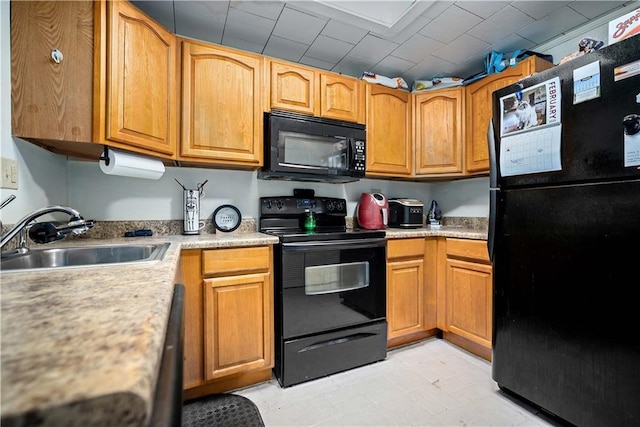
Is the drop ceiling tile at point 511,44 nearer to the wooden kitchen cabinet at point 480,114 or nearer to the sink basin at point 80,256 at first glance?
the wooden kitchen cabinet at point 480,114

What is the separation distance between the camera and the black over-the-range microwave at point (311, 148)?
186 centimetres

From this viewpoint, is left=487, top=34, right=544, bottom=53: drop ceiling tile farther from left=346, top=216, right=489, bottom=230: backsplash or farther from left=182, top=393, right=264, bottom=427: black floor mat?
left=182, top=393, right=264, bottom=427: black floor mat

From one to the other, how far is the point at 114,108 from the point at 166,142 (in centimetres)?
31

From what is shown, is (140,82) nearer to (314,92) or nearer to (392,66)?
(314,92)

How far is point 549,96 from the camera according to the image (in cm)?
128

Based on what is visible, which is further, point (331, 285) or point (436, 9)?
point (331, 285)

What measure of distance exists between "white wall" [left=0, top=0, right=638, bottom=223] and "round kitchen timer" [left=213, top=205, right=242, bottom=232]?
6 cm

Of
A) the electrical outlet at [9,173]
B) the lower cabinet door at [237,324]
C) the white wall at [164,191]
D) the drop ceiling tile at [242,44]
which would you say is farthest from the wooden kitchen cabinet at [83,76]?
the lower cabinet door at [237,324]

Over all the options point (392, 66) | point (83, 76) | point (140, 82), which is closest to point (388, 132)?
point (392, 66)

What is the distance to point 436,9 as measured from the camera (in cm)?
169

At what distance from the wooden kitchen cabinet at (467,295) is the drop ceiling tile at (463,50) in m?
1.43

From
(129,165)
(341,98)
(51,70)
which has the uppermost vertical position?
(341,98)

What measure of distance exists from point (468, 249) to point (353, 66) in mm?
1740

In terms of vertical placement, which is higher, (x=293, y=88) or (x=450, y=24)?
(x=450, y=24)
